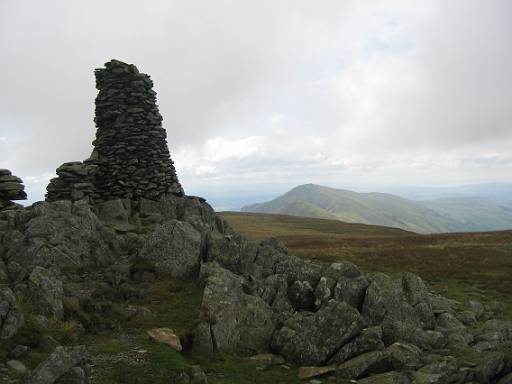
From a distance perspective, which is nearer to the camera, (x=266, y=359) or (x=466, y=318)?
(x=266, y=359)

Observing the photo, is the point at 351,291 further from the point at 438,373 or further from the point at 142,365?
the point at 142,365

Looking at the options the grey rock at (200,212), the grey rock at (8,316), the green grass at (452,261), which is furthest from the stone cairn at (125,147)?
the green grass at (452,261)

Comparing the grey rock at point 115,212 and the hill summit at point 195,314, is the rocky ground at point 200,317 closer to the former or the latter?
the hill summit at point 195,314

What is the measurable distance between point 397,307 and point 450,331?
293cm

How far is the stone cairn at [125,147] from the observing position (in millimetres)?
32594

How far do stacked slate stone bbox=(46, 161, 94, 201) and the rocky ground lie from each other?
5.23m

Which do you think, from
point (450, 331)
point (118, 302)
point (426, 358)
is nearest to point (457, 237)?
point (450, 331)

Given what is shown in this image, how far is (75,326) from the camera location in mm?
15648

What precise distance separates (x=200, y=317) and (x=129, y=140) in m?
21.7

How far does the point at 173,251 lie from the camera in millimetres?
21984

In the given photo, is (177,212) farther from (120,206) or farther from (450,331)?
(450,331)

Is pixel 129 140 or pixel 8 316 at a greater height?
pixel 129 140

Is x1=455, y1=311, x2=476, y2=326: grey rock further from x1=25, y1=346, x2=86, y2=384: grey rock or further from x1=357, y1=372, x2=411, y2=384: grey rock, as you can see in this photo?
x1=25, y1=346, x2=86, y2=384: grey rock

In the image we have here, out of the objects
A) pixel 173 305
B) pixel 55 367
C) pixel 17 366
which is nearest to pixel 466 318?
pixel 173 305
